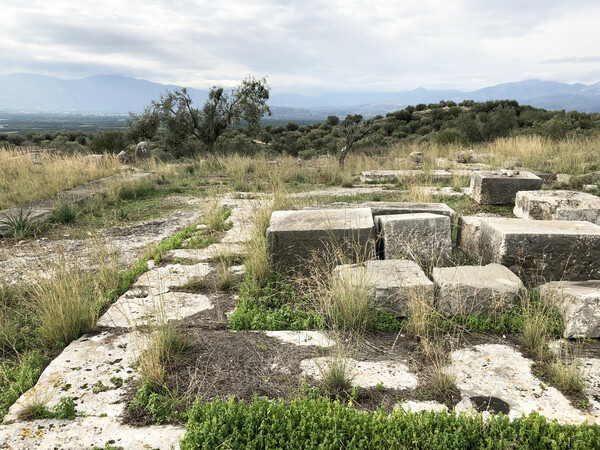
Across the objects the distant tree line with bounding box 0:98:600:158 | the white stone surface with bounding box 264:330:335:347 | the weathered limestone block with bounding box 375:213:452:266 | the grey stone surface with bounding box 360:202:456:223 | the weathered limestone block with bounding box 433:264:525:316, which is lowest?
the white stone surface with bounding box 264:330:335:347

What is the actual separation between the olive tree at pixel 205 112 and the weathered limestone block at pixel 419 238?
13355 mm

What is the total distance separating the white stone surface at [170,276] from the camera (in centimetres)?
408

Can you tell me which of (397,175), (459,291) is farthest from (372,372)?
(397,175)

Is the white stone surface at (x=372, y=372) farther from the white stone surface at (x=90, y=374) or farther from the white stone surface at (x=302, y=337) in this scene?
the white stone surface at (x=90, y=374)

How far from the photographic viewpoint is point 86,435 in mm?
2111

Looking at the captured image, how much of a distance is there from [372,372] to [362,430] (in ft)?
2.20

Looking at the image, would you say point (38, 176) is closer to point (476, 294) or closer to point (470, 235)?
point (470, 235)

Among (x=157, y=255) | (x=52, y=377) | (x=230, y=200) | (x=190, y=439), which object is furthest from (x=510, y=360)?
(x=230, y=200)

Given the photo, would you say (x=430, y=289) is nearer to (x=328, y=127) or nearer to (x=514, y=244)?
(x=514, y=244)

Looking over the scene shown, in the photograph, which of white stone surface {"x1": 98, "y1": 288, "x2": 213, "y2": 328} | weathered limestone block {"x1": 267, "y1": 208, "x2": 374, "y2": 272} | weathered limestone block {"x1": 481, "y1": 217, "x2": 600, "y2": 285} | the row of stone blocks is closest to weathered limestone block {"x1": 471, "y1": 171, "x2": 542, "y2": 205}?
weathered limestone block {"x1": 481, "y1": 217, "x2": 600, "y2": 285}

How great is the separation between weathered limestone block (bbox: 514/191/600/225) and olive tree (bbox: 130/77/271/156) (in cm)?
1255

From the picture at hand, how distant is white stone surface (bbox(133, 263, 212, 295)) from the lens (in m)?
4.08

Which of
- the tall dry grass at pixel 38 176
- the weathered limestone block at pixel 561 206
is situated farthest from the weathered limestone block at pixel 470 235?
the tall dry grass at pixel 38 176

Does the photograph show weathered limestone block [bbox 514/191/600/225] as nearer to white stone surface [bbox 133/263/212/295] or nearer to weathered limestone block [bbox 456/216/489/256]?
weathered limestone block [bbox 456/216/489/256]
